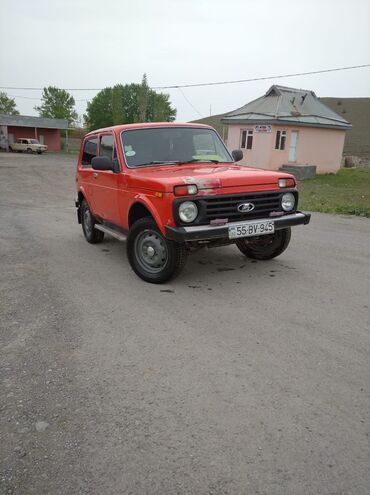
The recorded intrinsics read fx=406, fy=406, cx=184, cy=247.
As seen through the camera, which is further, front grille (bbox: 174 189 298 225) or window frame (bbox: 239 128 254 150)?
window frame (bbox: 239 128 254 150)

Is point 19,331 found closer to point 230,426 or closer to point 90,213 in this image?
point 230,426

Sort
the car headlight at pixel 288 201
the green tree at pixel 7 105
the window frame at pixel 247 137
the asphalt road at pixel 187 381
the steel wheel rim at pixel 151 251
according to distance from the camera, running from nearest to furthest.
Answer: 1. the asphalt road at pixel 187 381
2. the steel wheel rim at pixel 151 251
3. the car headlight at pixel 288 201
4. the window frame at pixel 247 137
5. the green tree at pixel 7 105

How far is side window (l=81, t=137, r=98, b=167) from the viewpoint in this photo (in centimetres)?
662

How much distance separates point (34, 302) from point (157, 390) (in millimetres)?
2186

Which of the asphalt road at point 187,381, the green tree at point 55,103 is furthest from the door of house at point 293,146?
the green tree at point 55,103

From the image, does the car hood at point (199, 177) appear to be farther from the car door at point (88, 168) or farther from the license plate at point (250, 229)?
the car door at point (88, 168)

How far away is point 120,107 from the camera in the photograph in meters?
67.9

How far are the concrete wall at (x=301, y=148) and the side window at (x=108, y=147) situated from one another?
20.2m

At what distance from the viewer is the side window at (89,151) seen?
6.62 meters

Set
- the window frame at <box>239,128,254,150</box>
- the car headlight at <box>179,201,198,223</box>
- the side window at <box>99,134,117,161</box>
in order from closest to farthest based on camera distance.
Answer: the car headlight at <box>179,201,198,223</box> → the side window at <box>99,134,117,161</box> → the window frame at <box>239,128,254,150</box>

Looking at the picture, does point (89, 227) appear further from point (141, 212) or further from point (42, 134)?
point (42, 134)

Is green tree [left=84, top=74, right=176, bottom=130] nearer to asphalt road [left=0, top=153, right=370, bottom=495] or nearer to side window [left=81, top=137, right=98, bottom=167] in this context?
side window [left=81, top=137, right=98, bottom=167]

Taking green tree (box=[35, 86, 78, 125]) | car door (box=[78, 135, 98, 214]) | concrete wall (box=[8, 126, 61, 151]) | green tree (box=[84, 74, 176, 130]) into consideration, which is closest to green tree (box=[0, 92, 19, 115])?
green tree (box=[35, 86, 78, 125])

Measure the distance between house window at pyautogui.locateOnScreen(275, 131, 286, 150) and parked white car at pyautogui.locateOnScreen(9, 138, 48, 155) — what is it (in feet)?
95.1
